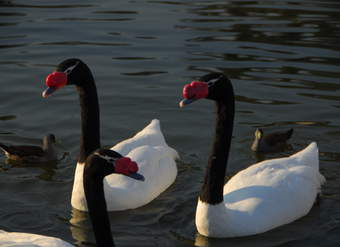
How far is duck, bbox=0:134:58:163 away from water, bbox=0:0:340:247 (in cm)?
16

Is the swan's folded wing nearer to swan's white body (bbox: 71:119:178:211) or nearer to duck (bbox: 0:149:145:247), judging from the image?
swan's white body (bbox: 71:119:178:211)

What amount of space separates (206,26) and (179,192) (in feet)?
27.1

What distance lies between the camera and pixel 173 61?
1759cm

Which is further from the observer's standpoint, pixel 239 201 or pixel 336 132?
pixel 336 132

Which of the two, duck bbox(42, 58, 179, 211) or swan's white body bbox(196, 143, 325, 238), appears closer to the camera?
swan's white body bbox(196, 143, 325, 238)

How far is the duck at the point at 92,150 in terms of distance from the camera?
11.2 metres

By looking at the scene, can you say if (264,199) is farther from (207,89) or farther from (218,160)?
(207,89)

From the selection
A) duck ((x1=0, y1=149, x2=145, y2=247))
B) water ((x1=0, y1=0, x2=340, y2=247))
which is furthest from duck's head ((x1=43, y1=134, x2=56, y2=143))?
duck ((x1=0, y1=149, x2=145, y2=247))

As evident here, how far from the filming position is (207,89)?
32.6 ft

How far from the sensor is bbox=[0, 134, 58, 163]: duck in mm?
13195

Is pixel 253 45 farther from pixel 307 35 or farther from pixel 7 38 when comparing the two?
pixel 7 38

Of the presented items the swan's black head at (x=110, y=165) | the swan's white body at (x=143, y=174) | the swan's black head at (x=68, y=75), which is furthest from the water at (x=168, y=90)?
the swan's black head at (x=110, y=165)

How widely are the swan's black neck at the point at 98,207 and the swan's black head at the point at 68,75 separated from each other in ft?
7.41

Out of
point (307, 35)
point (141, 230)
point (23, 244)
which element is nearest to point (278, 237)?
point (141, 230)
